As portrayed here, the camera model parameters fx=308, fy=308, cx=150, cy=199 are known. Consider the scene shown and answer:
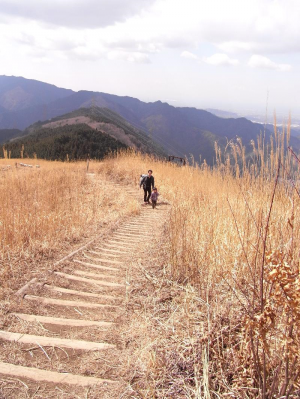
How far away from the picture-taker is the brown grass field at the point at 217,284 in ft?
5.13

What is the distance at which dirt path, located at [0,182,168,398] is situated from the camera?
2.13 m

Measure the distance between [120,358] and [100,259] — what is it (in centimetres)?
234

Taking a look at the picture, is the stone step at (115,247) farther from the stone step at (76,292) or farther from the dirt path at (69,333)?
the stone step at (76,292)

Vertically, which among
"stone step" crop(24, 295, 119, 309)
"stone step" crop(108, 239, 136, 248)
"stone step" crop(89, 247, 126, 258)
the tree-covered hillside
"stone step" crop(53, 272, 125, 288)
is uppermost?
the tree-covered hillside

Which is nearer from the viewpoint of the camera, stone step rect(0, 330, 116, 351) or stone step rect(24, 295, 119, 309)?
stone step rect(0, 330, 116, 351)

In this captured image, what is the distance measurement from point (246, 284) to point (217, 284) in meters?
0.26

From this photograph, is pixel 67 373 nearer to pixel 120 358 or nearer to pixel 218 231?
pixel 120 358

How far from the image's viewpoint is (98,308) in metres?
3.16

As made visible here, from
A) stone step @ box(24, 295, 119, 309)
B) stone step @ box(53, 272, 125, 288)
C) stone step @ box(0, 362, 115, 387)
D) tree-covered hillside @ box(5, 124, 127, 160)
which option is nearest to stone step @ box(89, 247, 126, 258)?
stone step @ box(53, 272, 125, 288)

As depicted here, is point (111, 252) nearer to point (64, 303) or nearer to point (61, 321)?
point (64, 303)

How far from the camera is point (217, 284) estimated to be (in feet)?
8.71

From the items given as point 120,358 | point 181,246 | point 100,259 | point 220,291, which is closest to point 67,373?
point 120,358

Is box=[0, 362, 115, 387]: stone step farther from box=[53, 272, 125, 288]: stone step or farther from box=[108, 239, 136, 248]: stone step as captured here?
box=[108, 239, 136, 248]: stone step

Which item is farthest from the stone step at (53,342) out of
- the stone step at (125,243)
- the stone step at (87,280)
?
the stone step at (125,243)
